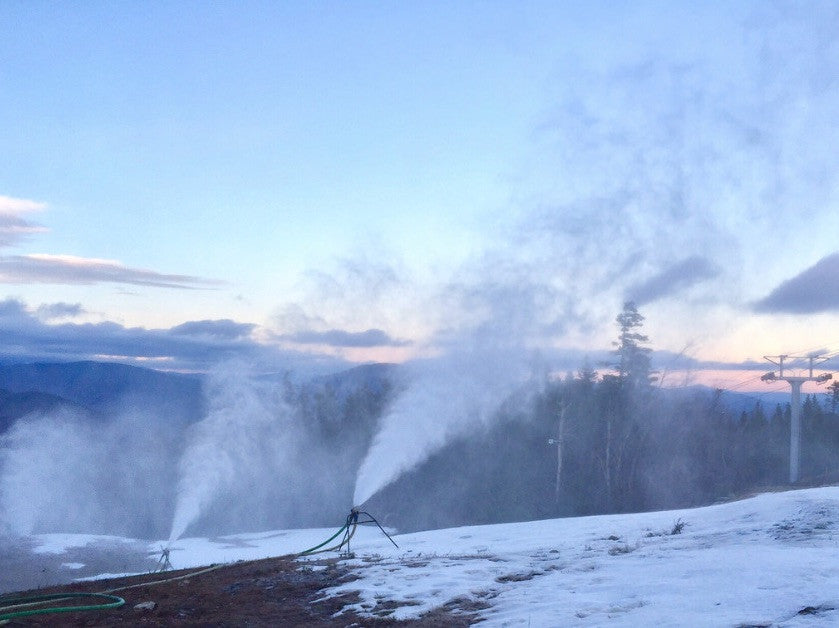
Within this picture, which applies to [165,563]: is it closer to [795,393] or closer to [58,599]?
[58,599]

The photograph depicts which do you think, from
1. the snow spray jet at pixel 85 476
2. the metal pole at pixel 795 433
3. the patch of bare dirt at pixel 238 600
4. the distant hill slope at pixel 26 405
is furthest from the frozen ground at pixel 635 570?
the distant hill slope at pixel 26 405

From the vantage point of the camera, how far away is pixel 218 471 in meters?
42.8

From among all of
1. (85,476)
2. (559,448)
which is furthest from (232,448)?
(559,448)

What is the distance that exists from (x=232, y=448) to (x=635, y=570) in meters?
38.2

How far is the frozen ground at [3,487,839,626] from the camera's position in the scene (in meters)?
7.37

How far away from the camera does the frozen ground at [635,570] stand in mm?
7367

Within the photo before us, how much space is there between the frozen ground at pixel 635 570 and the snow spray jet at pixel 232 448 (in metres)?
28.3

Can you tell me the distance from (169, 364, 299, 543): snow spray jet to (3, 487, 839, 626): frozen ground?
28.3 metres

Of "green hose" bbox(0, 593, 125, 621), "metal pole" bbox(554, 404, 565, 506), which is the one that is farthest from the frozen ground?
Result: "metal pole" bbox(554, 404, 565, 506)

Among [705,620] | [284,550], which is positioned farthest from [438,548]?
[284,550]

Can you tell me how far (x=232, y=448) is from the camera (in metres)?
44.1

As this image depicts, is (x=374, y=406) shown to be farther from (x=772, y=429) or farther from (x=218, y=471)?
(x=772, y=429)

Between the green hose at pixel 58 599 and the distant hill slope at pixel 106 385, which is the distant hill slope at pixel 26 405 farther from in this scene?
the green hose at pixel 58 599

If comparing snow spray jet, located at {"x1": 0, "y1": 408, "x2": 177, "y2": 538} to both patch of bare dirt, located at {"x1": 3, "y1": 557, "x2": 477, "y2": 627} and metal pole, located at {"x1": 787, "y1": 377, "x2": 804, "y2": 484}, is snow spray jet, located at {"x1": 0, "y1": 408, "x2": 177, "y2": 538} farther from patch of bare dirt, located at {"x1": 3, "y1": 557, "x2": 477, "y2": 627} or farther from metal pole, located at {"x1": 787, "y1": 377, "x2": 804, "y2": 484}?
metal pole, located at {"x1": 787, "y1": 377, "x2": 804, "y2": 484}
